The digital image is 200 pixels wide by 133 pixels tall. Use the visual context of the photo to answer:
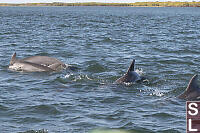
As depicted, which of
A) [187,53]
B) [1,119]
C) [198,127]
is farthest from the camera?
[187,53]

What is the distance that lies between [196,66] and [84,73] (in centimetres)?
635

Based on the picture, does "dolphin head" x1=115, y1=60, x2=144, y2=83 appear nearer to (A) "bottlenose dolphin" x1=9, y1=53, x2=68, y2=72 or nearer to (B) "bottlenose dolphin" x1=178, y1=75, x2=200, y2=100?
(B) "bottlenose dolphin" x1=178, y1=75, x2=200, y2=100

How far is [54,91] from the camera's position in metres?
15.1

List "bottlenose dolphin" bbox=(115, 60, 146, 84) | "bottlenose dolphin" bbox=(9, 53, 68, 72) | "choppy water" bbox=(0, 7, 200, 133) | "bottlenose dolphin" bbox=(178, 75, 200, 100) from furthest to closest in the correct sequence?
"bottlenose dolphin" bbox=(9, 53, 68, 72)
"bottlenose dolphin" bbox=(115, 60, 146, 84)
"bottlenose dolphin" bbox=(178, 75, 200, 100)
"choppy water" bbox=(0, 7, 200, 133)

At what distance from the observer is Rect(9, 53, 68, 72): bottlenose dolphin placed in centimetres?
1817

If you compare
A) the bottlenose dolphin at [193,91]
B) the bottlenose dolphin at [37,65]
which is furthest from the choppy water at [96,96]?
the bottlenose dolphin at [37,65]

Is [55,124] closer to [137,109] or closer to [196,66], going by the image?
[137,109]

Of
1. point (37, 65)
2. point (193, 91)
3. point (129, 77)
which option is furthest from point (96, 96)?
point (37, 65)

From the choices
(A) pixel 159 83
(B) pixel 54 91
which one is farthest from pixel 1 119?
(A) pixel 159 83

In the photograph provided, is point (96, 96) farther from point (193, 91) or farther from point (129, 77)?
point (193, 91)

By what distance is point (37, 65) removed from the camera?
18.2 m

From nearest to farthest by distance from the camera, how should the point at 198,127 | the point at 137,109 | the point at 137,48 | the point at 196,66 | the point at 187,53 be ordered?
the point at 198,127, the point at 137,109, the point at 196,66, the point at 187,53, the point at 137,48

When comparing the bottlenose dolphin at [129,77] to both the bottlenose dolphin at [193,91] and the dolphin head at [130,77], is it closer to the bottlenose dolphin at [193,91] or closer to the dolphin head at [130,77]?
the dolphin head at [130,77]

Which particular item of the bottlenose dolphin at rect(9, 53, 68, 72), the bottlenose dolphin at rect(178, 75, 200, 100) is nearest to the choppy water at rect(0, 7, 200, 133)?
the bottlenose dolphin at rect(178, 75, 200, 100)
